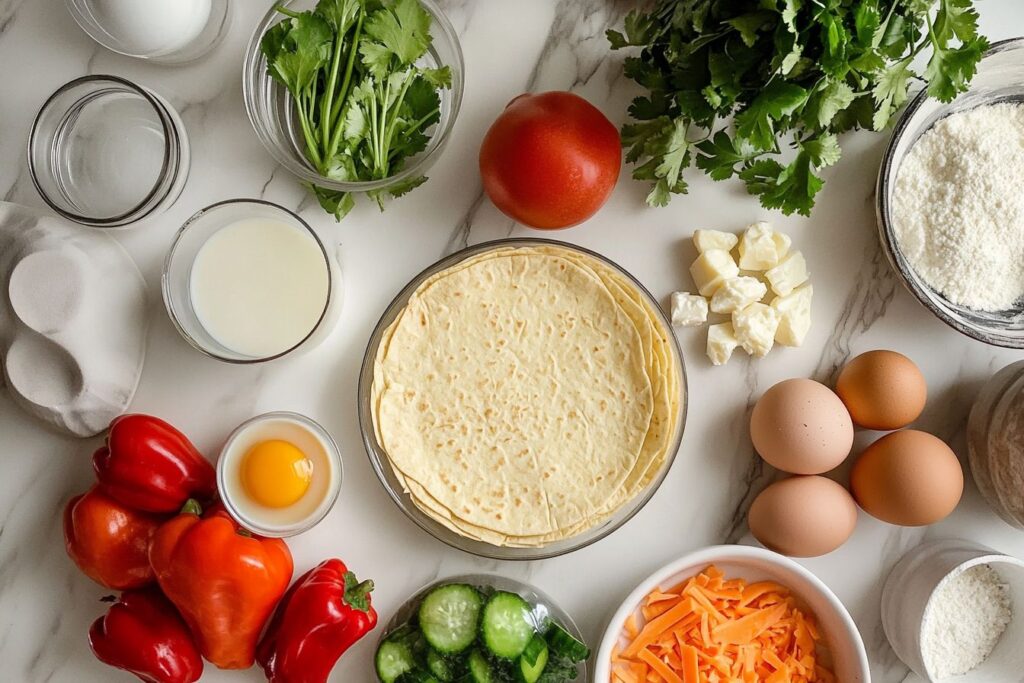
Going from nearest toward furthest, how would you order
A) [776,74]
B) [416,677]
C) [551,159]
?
[776,74] < [551,159] < [416,677]

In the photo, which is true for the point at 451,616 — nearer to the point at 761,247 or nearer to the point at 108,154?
the point at 761,247

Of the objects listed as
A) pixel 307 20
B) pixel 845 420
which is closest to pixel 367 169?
pixel 307 20

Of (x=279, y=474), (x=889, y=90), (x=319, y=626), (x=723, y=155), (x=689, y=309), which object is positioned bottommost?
(x=319, y=626)

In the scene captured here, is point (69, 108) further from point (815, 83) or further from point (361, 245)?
point (815, 83)

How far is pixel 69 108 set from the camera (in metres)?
1.57

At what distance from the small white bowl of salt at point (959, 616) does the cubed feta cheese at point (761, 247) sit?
0.68 meters

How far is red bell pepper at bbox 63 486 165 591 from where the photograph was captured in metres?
1.54

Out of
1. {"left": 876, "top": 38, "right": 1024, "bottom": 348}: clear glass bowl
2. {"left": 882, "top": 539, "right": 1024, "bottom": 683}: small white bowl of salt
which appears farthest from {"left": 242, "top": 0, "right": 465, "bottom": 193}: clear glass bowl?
{"left": 882, "top": 539, "right": 1024, "bottom": 683}: small white bowl of salt

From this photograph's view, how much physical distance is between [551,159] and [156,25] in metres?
0.78

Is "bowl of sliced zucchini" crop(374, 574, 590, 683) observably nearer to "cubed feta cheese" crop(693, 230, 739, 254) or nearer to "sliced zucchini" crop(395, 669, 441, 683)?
"sliced zucchini" crop(395, 669, 441, 683)

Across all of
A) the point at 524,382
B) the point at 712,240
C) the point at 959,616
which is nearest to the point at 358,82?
the point at 524,382

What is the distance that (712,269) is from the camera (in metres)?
1.59

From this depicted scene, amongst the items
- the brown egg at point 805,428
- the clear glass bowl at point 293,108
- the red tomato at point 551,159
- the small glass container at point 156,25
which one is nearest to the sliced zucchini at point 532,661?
the brown egg at point 805,428

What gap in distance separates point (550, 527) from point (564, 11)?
3.44ft
